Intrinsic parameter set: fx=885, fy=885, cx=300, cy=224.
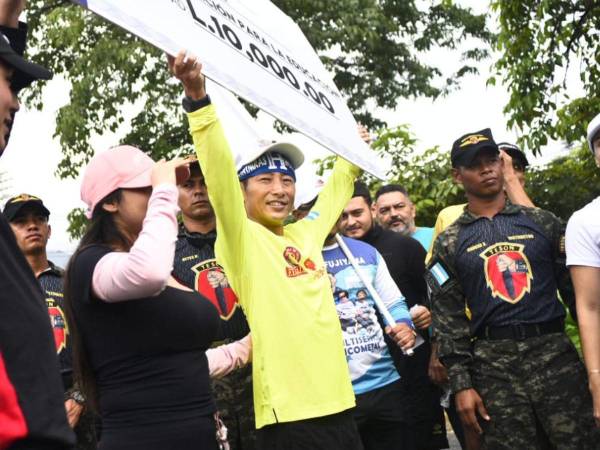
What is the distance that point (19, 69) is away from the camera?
1880 mm

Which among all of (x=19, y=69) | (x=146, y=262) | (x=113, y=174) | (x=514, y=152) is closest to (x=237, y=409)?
(x=113, y=174)

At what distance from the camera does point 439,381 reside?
539 cm

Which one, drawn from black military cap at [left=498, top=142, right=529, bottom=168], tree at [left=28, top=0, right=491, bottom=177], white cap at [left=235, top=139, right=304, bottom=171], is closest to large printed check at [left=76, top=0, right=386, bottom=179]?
white cap at [left=235, top=139, right=304, bottom=171]

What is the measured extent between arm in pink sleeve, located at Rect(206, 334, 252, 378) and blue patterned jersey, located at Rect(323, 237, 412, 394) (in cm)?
130

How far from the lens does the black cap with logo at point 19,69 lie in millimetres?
1853

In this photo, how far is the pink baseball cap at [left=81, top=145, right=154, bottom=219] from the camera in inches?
124

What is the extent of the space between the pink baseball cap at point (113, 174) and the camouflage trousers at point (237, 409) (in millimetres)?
1545

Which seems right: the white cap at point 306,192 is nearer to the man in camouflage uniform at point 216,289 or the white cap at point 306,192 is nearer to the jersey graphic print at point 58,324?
the man in camouflage uniform at point 216,289

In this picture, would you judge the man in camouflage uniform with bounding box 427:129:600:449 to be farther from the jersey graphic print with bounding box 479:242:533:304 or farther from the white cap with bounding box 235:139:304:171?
the white cap with bounding box 235:139:304:171

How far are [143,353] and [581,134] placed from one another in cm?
822

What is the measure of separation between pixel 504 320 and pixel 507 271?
249 millimetres

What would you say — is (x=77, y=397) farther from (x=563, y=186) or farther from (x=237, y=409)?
(x=563, y=186)

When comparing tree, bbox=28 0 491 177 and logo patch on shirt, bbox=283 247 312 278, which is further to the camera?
tree, bbox=28 0 491 177

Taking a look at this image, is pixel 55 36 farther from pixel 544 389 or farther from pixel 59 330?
pixel 544 389
